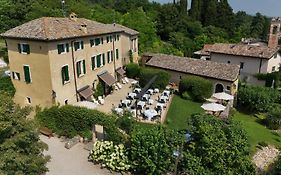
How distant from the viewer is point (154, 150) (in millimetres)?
19484

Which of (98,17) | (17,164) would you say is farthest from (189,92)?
(98,17)

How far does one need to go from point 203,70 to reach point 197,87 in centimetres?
421

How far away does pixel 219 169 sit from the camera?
18.5 m

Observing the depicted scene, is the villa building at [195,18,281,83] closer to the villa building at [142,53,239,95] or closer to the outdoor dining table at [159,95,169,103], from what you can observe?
the villa building at [142,53,239,95]

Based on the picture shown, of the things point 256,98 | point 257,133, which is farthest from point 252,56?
point 257,133

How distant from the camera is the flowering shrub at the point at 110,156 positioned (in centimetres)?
2088

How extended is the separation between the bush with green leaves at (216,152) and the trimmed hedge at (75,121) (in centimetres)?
628

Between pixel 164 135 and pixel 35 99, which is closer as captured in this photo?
pixel 164 135

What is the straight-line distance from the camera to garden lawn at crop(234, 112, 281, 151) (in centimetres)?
2924

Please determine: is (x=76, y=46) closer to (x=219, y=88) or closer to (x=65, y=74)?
(x=65, y=74)

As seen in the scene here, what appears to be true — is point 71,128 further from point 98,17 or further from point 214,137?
point 98,17

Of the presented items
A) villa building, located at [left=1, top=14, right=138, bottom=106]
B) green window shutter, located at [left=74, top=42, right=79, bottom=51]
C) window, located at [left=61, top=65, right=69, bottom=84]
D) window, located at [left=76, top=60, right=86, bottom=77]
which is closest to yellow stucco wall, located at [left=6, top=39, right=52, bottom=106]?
villa building, located at [left=1, top=14, right=138, bottom=106]

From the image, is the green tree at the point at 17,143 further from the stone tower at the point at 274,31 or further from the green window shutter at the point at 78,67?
the stone tower at the point at 274,31

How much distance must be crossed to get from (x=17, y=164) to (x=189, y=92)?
1070 inches
